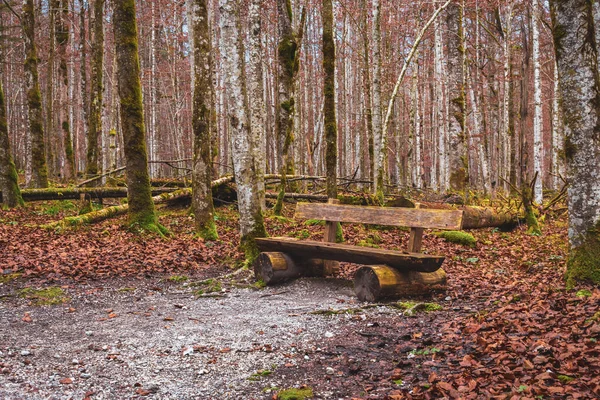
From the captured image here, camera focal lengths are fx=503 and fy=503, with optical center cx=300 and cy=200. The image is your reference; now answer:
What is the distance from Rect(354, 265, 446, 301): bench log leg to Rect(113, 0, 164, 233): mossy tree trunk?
17.2 feet

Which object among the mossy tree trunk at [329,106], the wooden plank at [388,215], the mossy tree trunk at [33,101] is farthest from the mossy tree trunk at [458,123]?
the mossy tree trunk at [33,101]

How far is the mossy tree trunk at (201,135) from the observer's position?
Answer: 33.8ft

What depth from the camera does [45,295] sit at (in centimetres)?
670

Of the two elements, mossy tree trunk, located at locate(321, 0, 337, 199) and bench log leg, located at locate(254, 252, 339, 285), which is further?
mossy tree trunk, located at locate(321, 0, 337, 199)

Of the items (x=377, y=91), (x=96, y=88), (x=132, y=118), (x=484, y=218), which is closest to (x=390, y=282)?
(x=132, y=118)

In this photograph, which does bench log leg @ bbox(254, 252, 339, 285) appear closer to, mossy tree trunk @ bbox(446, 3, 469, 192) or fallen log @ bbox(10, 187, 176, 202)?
fallen log @ bbox(10, 187, 176, 202)

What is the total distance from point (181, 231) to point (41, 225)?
9.69ft

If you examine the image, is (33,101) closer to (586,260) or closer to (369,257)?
(369,257)

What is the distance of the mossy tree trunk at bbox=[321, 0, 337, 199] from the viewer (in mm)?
10891

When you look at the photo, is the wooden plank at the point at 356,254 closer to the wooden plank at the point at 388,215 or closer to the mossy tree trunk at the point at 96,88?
the wooden plank at the point at 388,215

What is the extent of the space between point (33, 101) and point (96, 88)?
2581 mm

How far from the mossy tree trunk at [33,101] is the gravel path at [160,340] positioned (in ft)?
32.5

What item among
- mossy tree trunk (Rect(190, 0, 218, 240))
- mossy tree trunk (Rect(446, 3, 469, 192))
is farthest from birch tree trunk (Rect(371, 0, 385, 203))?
mossy tree trunk (Rect(190, 0, 218, 240))

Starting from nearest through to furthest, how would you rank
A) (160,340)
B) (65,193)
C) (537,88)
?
(160,340)
(65,193)
(537,88)
